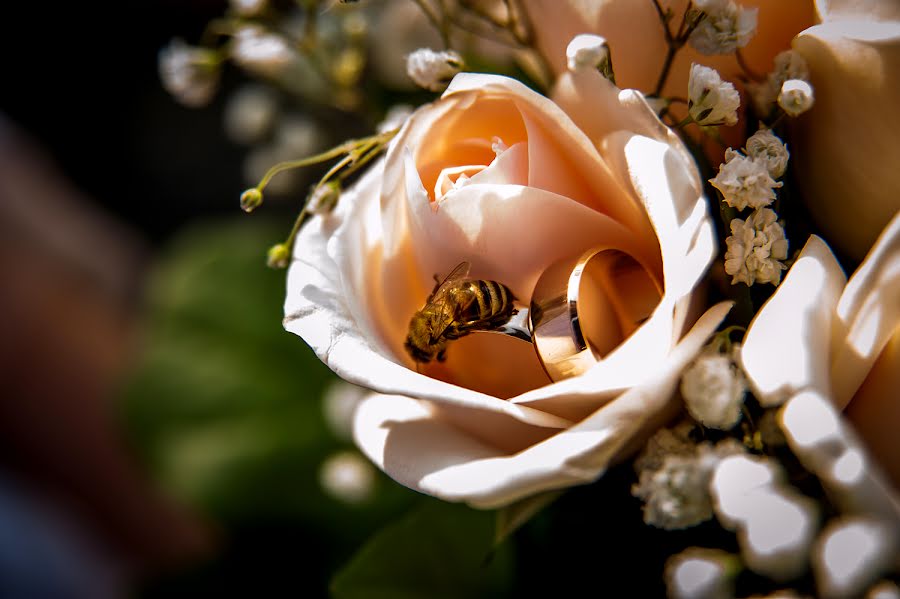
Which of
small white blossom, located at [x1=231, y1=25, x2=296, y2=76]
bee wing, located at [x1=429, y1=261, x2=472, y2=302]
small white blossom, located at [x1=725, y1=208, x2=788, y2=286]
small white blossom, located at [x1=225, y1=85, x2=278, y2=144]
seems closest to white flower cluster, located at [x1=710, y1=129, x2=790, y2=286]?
small white blossom, located at [x1=725, y1=208, x2=788, y2=286]

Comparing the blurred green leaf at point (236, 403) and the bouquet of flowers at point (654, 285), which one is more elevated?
the bouquet of flowers at point (654, 285)

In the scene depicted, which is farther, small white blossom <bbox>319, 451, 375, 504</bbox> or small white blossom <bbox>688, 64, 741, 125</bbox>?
small white blossom <bbox>319, 451, 375, 504</bbox>

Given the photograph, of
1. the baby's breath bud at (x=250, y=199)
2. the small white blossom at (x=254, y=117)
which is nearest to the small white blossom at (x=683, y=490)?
the baby's breath bud at (x=250, y=199)

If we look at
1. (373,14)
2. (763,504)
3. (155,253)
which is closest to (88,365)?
(155,253)

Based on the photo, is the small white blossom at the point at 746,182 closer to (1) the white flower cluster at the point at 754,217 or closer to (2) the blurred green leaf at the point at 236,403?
(1) the white flower cluster at the point at 754,217

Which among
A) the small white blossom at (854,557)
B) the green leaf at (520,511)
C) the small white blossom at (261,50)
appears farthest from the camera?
the small white blossom at (261,50)

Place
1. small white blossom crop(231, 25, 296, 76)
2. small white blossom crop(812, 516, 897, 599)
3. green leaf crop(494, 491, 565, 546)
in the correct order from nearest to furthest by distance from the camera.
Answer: small white blossom crop(812, 516, 897, 599)
green leaf crop(494, 491, 565, 546)
small white blossom crop(231, 25, 296, 76)

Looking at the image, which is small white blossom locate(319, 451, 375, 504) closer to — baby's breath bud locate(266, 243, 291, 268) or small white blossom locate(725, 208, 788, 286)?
baby's breath bud locate(266, 243, 291, 268)
